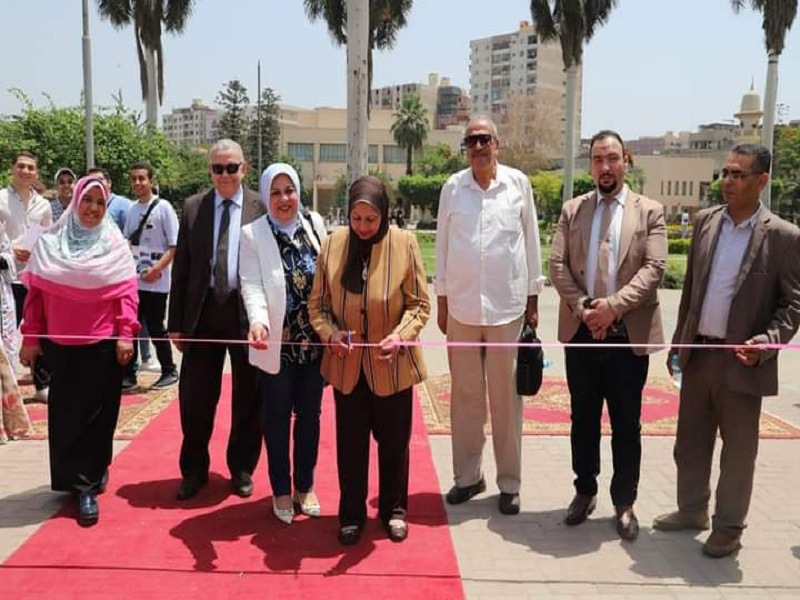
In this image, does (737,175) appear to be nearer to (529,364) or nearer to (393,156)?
(529,364)

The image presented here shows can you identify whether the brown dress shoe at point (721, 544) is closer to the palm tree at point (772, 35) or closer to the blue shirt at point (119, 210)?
the blue shirt at point (119, 210)

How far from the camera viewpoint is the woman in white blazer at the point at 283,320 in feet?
13.5

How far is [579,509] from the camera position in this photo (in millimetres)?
4359

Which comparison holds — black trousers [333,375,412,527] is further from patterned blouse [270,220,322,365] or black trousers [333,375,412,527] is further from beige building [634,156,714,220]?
beige building [634,156,714,220]

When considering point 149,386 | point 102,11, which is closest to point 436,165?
point 102,11

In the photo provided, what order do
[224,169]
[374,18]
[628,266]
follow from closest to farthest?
[628,266], [224,169], [374,18]

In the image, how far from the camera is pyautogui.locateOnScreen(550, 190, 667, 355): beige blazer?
4081 mm

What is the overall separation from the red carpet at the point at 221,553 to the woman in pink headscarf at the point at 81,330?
34cm

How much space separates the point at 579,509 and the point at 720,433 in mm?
886

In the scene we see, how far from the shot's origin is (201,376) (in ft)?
15.4

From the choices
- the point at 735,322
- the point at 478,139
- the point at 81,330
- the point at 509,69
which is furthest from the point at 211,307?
the point at 509,69

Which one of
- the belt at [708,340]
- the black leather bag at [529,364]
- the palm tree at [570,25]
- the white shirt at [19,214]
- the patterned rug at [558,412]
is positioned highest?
the palm tree at [570,25]

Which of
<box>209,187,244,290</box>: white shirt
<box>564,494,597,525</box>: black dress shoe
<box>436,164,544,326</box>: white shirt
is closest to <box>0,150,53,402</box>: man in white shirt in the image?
<box>209,187,244,290</box>: white shirt

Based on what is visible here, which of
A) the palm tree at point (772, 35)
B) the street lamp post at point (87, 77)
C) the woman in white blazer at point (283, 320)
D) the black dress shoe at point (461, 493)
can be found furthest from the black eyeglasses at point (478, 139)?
the palm tree at point (772, 35)
